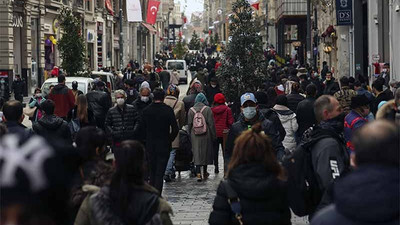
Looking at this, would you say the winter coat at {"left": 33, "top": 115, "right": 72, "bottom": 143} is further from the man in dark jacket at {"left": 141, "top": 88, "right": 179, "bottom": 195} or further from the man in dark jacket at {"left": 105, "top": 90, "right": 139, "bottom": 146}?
the man in dark jacket at {"left": 105, "top": 90, "right": 139, "bottom": 146}

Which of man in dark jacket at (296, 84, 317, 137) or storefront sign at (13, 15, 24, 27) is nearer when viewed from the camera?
man in dark jacket at (296, 84, 317, 137)

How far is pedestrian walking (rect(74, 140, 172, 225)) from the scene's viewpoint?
17.2 ft

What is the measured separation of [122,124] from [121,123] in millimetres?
21

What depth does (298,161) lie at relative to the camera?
7184mm

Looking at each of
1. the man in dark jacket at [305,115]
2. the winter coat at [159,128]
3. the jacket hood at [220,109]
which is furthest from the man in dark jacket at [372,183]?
the jacket hood at [220,109]

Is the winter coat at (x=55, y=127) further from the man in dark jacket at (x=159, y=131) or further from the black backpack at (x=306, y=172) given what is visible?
the black backpack at (x=306, y=172)

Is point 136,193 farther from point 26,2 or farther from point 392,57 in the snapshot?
point 26,2

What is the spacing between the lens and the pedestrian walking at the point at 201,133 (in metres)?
16.0

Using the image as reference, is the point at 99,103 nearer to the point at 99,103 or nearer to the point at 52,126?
the point at 99,103

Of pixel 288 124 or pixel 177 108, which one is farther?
pixel 177 108

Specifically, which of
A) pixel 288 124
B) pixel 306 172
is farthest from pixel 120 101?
pixel 306 172

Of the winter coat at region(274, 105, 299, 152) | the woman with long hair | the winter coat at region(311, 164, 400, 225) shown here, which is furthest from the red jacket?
the winter coat at region(311, 164, 400, 225)

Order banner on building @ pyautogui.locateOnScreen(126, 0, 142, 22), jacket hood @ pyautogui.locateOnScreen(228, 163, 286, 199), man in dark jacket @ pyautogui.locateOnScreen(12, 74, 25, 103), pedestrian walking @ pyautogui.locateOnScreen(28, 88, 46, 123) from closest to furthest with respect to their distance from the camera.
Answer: jacket hood @ pyautogui.locateOnScreen(228, 163, 286, 199) → pedestrian walking @ pyautogui.locateOnScreen(28, 88, 46, 123) → man in dark jacket @ pyautogui.locateOnScreen(12, 74, 25, 103) → banner on building @ pyautogui.locateOnScreen(126, 0, 142, 22)

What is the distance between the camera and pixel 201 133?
631 inches
